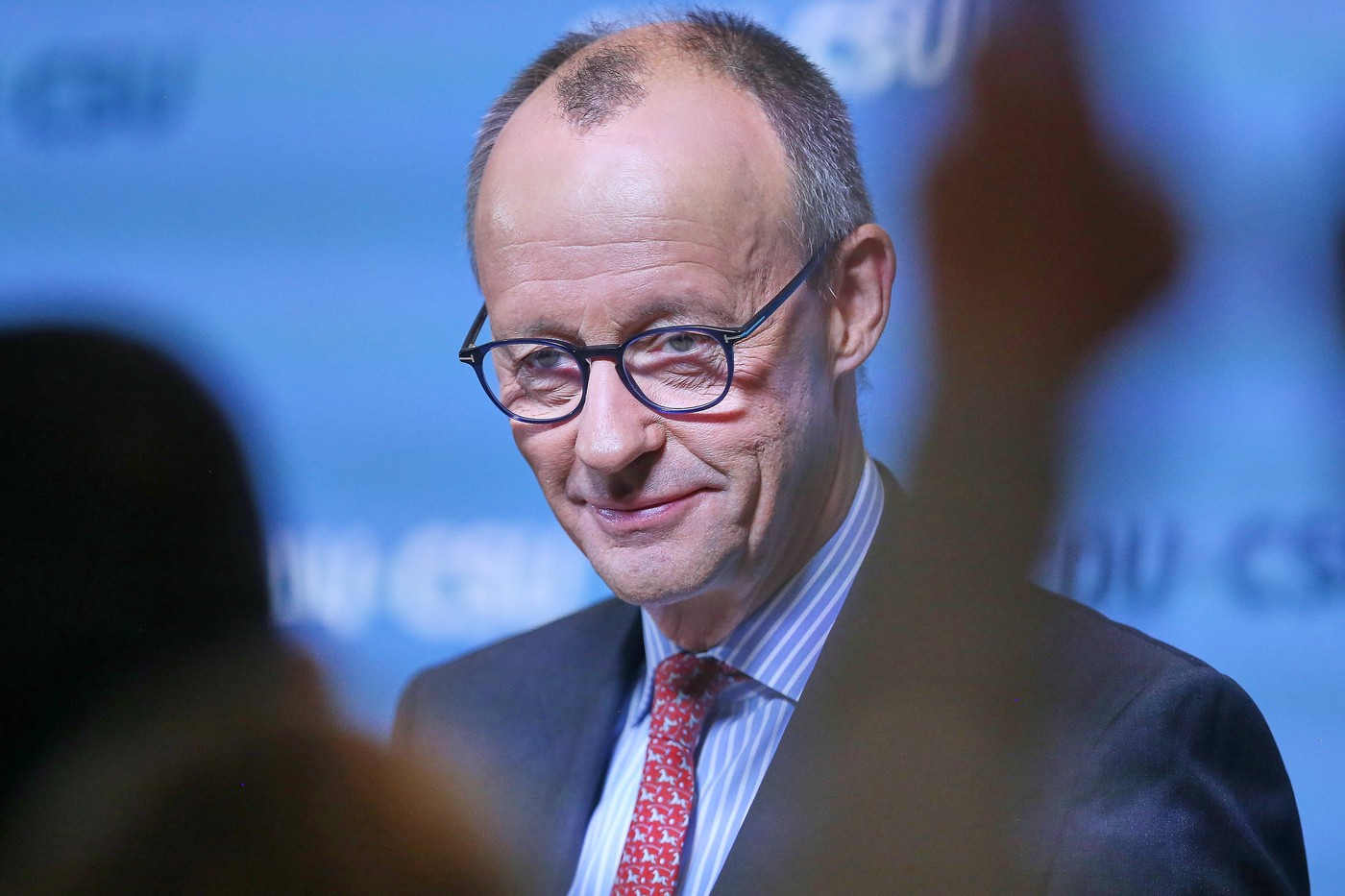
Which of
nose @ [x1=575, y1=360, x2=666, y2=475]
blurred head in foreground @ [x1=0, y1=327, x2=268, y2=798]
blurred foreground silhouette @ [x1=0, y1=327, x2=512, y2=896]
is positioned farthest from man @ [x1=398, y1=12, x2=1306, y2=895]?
blurred head in foreground @ [x1=0, y1=327, x2=268, y2=798]

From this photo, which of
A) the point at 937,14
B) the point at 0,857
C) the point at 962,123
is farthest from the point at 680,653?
the point at 0,857

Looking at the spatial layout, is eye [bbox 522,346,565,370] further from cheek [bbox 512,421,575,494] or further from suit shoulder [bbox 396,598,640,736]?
suit shoulder [bbox 396,598,640,736]

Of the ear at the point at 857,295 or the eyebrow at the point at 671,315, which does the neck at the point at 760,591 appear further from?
the eyebrow at the point at 671,315

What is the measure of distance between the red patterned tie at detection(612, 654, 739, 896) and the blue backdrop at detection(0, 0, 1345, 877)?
291mm

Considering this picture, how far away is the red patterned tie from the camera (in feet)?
3.43

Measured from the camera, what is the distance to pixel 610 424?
3.21 ft

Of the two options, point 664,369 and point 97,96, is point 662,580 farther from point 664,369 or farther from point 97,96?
point 97,96

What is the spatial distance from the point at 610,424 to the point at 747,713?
0.34 meters

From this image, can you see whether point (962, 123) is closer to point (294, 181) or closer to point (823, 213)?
point (823, 213)

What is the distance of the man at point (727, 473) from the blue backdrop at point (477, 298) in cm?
15

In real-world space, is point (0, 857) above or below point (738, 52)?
below

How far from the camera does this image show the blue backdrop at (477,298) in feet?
3.75

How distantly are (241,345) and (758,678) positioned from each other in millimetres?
834

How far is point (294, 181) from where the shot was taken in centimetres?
144
